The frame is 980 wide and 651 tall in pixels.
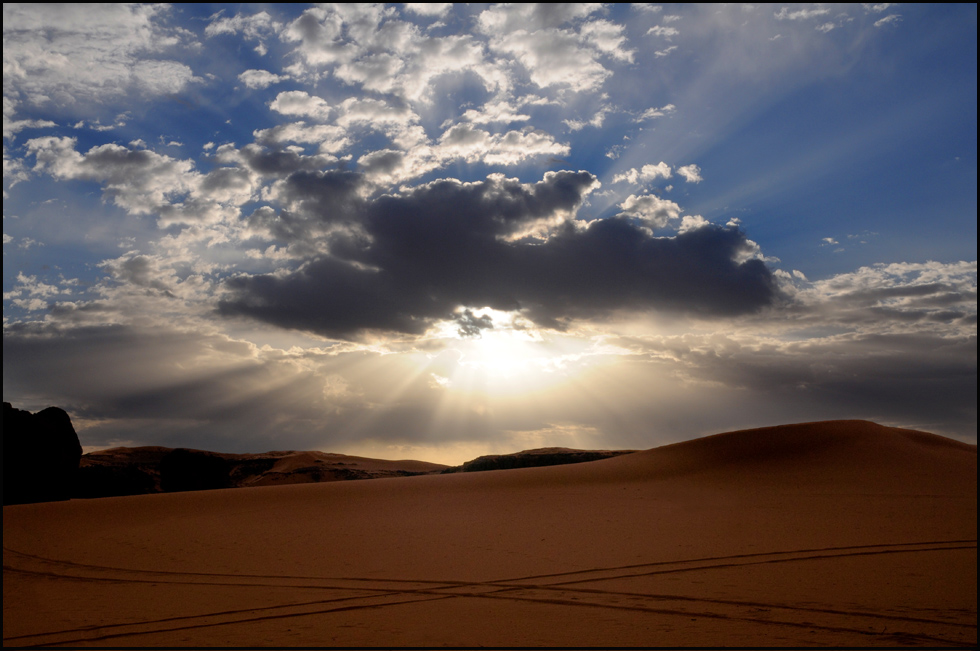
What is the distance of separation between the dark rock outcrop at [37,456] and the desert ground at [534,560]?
4.10 m

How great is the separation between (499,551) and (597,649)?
4291 millimetres

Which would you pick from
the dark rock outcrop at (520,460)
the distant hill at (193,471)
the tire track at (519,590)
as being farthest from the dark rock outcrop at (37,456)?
the dark rock outcrop at (520,460)

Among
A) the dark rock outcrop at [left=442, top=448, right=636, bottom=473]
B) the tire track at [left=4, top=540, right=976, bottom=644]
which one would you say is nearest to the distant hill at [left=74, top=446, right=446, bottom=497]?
the dark rock outcrop at [left=442, top=448, right=636, bottom=473]

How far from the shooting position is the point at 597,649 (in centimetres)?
532

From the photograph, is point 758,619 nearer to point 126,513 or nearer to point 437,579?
point 437,579

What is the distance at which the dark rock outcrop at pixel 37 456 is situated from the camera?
1789cm

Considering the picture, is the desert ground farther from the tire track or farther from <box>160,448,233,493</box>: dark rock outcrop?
<box>160,448,233,493</box>: dark rock outcrop

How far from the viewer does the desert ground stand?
19.5 ft

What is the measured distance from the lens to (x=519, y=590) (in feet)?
24.0

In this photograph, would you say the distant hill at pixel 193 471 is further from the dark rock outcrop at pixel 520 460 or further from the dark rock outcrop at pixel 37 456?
the dark rock outcrop at pixel 520 460

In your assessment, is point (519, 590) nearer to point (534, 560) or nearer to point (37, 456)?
point (534, 560)

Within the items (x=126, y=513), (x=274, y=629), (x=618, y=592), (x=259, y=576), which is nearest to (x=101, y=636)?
(x=274, y=629)

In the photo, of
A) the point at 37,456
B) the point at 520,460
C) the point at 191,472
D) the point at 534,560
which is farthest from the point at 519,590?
the point at 191,472

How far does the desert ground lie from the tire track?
0.04 m
